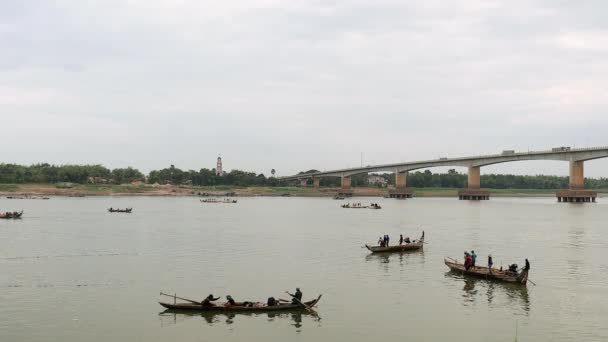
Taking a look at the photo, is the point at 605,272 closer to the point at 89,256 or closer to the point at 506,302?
→ the point at 506,302

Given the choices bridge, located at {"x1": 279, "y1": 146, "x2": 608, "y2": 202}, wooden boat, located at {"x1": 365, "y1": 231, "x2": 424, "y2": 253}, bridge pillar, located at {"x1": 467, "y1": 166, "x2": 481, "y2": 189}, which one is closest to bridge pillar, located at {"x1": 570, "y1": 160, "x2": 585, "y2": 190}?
bridge, located at {"x1": 279, "y1": 146, "x2": 608, "y2": 202}

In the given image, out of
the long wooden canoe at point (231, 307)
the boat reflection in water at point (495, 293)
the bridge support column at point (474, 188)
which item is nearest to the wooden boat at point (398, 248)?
the boat reflection in water at point (495, 293)

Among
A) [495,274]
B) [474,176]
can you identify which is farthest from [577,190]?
[495,274]

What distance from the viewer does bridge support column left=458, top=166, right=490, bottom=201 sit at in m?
174

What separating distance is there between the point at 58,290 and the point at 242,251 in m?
19.9

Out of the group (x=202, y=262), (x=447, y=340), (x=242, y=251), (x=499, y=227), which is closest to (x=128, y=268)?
(x=202, y=262)

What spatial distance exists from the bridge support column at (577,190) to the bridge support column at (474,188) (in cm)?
2178

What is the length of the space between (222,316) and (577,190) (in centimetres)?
14587

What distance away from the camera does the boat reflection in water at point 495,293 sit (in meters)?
32.8

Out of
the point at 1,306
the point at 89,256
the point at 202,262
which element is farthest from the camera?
the point at 89,256

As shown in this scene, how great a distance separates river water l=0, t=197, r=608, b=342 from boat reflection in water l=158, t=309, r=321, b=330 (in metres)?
0.14

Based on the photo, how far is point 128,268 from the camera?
42.8 metres

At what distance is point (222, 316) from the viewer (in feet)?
95.5

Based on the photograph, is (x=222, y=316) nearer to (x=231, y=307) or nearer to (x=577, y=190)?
(x=231, y=307)
